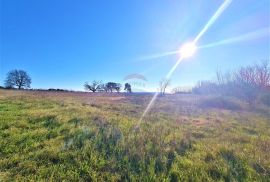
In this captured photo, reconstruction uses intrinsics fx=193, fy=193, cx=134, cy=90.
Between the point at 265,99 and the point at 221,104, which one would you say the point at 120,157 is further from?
the point at 265,99

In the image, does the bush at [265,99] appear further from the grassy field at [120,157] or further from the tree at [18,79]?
the tree at [18,79]

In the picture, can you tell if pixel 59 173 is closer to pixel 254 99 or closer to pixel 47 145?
pixel 47 145

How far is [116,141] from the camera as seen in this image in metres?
6.38

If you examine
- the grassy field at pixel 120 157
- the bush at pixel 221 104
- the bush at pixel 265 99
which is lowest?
the grassy field at pixel 120 157

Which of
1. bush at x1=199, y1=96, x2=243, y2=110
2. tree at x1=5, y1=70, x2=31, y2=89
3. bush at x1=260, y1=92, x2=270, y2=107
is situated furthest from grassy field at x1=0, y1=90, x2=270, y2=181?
tree at x1=5, y1=70, x2=31, y2=89

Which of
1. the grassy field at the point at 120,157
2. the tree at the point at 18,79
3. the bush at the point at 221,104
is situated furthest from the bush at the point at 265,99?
the tree at the point at 18,79

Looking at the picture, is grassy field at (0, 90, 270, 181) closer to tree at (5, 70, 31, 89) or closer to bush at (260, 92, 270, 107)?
bush at (260, 92, 270, 107)

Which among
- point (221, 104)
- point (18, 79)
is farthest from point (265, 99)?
point (18, 79)

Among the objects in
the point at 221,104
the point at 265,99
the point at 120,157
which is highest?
the point at 265,99

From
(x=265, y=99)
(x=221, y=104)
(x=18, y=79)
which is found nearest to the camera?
(x=221, y=104)

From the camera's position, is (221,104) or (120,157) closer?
(120,157)

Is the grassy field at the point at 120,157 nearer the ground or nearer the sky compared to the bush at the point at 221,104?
nearer the ground

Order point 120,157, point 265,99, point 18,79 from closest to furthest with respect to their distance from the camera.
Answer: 1. point 120,157
2. point 265,99
3. point 18,79

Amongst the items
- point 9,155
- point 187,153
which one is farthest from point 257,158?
point 9,155
